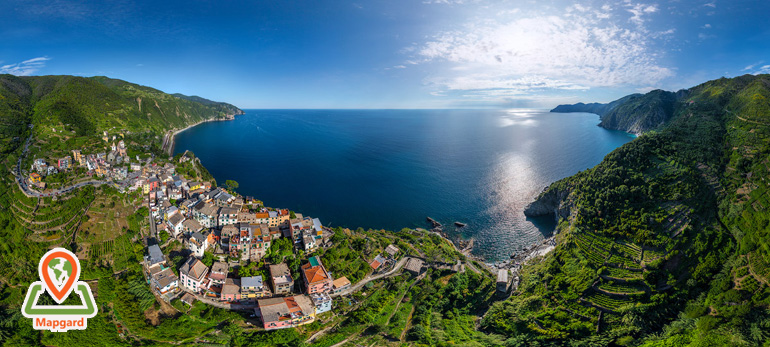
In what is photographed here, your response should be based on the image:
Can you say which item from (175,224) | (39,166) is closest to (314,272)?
(175,224)

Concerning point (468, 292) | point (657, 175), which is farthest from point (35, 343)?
point (657, 175)

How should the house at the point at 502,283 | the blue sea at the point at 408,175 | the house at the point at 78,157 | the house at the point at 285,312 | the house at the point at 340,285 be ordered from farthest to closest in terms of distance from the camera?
the blue sea at the point at 408,175 < the house at the point at 78,157 < the house at the point at 502,283 < the house at the point at 340,285 < the house at the point at 285,312

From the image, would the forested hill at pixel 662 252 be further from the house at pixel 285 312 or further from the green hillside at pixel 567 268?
the house at pixel 285 312

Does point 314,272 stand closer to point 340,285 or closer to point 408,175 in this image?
point 340,285

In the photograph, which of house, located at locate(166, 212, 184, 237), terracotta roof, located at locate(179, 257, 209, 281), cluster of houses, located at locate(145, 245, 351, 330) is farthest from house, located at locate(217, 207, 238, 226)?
terracotta roof, located at locate(179, 257, 209, 281)

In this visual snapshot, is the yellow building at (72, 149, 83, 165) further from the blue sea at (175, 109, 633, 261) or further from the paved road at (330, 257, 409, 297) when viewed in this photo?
the paved road at (330, 257, 409, 297)

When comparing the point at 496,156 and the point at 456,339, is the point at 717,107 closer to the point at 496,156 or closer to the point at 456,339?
the point at 496,156

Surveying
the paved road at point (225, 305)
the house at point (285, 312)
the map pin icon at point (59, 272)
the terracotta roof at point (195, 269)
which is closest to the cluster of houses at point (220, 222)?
the terracotta roof at point (195, 269)
